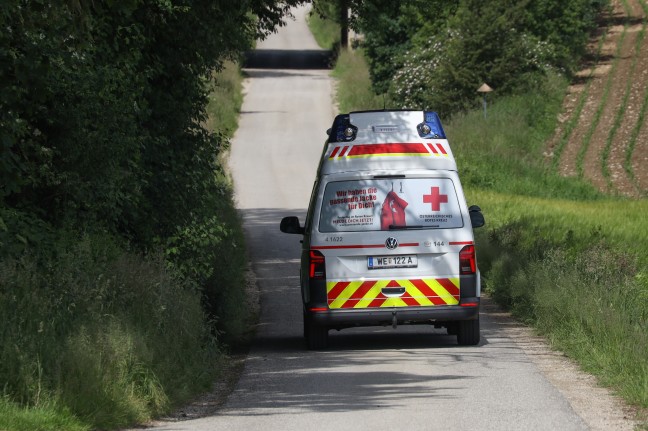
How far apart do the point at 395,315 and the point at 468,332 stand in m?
1.12

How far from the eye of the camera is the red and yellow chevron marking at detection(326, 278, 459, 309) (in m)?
14.3

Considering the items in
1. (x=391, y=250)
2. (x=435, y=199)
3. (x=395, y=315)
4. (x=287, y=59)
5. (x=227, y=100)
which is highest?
(x=287, y=59)

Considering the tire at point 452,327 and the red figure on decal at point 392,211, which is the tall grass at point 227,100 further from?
the red figure on decal at point 392,211

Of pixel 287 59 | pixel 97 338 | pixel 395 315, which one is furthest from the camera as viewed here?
pixel 287 59

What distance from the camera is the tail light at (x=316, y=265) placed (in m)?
14.4

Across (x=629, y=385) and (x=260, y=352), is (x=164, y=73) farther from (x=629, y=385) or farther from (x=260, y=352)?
(x=629, y=385)

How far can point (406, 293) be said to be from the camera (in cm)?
1429

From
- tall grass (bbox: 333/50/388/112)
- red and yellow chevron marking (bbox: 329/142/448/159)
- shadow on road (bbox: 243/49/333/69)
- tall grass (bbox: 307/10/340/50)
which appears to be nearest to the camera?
red and yellow chevron marking (bbox: 329/142/448/159)

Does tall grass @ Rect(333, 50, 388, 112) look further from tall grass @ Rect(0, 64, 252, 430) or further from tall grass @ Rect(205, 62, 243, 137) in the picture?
tall grass @ Rect(0, 64, 252, 430)

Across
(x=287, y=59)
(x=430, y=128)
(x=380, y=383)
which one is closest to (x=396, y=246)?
(x=430, y=128)

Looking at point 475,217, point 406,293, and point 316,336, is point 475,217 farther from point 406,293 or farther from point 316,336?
point 316,336

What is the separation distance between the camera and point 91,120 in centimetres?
1445

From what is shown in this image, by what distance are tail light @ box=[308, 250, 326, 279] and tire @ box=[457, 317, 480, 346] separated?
1739 mm

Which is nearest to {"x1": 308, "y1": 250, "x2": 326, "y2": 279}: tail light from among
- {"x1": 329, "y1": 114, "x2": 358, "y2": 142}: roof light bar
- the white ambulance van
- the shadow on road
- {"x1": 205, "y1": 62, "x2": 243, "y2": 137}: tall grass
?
the white ambulance van
